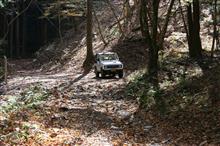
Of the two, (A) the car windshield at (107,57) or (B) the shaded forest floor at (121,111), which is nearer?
(B) the shaded forest floor at (121,111)

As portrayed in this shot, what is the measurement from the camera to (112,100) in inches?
817

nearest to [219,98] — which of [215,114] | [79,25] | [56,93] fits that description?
[215,114]

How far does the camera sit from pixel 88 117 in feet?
56.2

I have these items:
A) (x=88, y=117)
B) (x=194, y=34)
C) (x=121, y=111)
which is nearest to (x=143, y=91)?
(x=121, y=111)

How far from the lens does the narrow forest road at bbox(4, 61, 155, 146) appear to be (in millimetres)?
14008

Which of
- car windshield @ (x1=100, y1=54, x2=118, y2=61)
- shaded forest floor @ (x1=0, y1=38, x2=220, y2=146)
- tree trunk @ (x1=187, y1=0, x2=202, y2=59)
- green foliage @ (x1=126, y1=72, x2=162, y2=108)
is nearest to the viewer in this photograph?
shaded forest floor @ (x1=0, y1=38, x2=220, y2=146)

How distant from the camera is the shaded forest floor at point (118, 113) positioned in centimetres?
1381

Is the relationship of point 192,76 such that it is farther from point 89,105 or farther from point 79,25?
point 79,25

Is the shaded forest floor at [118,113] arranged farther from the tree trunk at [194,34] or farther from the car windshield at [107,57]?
the car windshield at [107,57]

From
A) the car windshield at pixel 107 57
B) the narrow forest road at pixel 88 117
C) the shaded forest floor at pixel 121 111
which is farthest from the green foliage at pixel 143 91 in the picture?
the car windshield at pixel 107 57

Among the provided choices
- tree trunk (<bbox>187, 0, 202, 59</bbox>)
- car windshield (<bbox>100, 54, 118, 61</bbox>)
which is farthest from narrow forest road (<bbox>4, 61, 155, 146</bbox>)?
tree trunk (<bbox>187, 0, 202, 59</bbox>)

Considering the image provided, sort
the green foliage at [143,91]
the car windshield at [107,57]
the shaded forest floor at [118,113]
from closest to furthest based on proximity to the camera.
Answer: the shaded forest floor at [118,113]
the green foliage at [143,91]
the car windshield at [107,57]

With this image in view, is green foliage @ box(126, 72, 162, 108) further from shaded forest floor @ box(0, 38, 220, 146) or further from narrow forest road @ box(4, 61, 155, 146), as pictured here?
narrow forest road @ box(4, 61, 155, 146)

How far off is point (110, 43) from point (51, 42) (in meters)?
16.9
